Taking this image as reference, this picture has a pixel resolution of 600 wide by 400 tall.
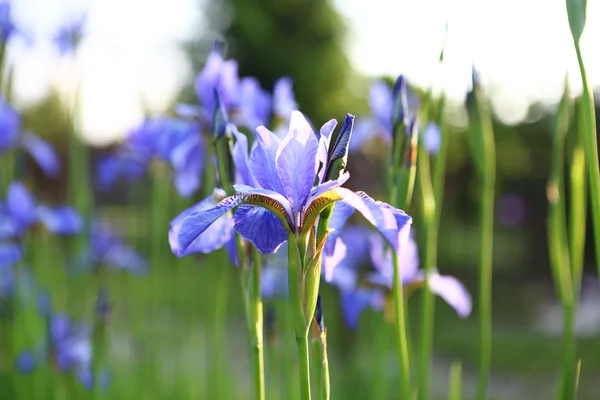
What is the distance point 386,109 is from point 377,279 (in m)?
0.46

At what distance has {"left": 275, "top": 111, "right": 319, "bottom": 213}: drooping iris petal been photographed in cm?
75

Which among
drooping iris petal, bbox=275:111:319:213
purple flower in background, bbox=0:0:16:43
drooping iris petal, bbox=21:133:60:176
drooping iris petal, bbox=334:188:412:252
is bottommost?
drooping iris petal, bbox=334:188:412:252

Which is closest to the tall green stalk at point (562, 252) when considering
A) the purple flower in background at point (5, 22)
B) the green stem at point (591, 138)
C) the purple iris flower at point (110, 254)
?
the green stem at point (591, 138)

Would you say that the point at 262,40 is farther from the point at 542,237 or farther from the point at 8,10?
Answer: the point at 8,10

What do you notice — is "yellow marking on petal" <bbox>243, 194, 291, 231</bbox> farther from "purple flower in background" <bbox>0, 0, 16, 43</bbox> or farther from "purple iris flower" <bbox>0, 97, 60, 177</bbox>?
"purple iris flower" <bbox>0, 97, 60, 177</bbox>

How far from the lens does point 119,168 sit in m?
2.49

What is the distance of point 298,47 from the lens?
16.1m

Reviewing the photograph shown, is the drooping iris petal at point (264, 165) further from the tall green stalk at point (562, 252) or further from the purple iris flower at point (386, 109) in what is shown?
the tall green stalk at point (562, 252)

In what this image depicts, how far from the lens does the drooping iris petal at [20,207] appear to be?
2020mm

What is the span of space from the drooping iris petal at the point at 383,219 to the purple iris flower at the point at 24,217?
154 cm

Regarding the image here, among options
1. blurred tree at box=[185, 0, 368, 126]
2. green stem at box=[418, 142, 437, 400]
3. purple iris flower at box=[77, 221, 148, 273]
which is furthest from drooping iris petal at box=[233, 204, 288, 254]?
blurred tree at box=[185, 0, 368, 126]

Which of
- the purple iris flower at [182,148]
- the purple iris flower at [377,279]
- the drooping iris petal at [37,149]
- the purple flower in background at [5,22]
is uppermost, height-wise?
the purple flower in background at [5,22]

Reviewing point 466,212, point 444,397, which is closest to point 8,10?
point 444,397

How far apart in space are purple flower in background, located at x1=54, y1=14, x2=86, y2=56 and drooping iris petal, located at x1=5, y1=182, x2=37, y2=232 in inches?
18.7
